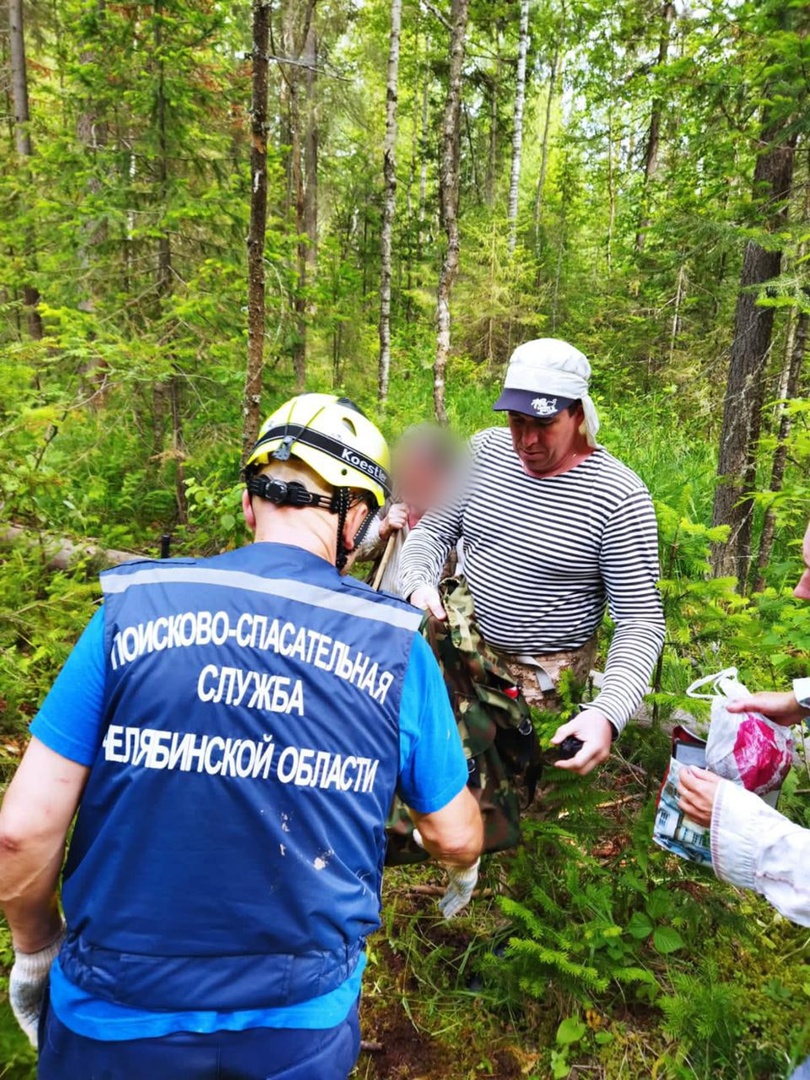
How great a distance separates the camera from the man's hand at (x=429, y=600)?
245cm

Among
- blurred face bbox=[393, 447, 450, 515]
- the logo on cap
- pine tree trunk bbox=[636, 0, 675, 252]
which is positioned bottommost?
blurred face bbox=[393, 447, 450, 515]

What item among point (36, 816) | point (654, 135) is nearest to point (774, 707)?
point (36, 816)

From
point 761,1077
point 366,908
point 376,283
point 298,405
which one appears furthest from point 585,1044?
point 376,283

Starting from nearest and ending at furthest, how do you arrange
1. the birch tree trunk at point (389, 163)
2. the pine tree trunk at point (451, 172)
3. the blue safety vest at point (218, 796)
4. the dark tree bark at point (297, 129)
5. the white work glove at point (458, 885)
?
the blue safety vest at point (218, 796) → the white work glove at point (458, 885) → the pine tree trunk at point (451, 172) → the dark tree bark at point (297, 129) → the birch tree trunk at point (389, 163)

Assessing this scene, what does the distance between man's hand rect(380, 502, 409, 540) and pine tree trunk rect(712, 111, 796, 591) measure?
3573 mm

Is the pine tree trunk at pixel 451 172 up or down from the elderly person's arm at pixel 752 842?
up

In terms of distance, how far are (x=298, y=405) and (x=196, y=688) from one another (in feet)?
2.75

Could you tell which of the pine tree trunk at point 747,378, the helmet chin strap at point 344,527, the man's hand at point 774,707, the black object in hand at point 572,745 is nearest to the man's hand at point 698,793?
the man's hand at point 774,707

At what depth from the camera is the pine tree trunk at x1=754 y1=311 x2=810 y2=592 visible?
17.9ft

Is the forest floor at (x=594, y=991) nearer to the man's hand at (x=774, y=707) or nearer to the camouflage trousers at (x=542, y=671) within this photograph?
the camouflage trousers at (x=542, y=671)

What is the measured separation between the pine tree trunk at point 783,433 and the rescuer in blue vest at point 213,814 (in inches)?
202

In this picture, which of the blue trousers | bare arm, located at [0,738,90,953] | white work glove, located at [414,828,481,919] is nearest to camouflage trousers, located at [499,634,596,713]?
white work glove, located at [414,828,481,919]

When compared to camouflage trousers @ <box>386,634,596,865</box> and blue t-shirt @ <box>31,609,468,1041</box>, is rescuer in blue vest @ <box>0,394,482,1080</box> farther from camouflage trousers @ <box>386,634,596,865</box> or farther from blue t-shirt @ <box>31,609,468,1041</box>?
camouflage trousers @ <box>386,634,596,865</box>

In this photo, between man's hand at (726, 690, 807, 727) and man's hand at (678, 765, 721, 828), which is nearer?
man's hand at (678, 765, 721, 828)
